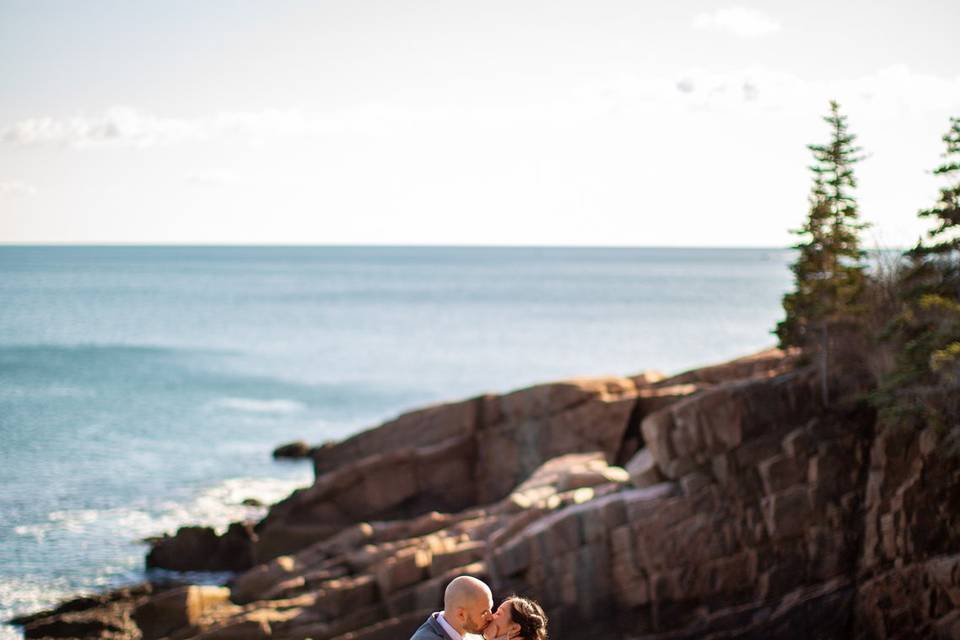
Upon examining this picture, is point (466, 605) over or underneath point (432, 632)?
over

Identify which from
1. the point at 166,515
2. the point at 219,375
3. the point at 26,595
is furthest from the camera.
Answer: the point at 219,375

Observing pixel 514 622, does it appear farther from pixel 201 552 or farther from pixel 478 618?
pixel 201 552

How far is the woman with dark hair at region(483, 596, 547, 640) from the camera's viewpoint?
7934mm

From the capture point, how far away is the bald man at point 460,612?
7.72m

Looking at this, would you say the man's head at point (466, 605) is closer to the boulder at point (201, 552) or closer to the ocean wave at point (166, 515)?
the boulder at point (201, 552)

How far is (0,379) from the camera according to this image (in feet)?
253

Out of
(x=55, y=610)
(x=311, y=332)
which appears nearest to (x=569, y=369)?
(x=311, y=332)

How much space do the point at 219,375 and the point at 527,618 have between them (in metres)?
74.1

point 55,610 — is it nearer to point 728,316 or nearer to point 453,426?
point 453,426

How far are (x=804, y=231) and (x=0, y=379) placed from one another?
62.1 meters

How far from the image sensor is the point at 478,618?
779 centimetres

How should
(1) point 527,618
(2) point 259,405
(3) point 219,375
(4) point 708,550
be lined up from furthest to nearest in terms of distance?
(3) point 219,375
(2) point 259,405
(4) point 708,550
(1) point 527,618

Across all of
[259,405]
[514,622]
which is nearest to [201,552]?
[514,622]

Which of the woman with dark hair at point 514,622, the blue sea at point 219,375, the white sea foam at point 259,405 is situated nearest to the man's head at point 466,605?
the woman with dark hair at point 514,622
